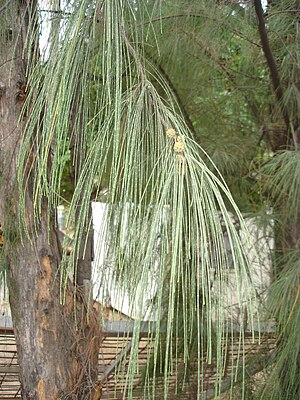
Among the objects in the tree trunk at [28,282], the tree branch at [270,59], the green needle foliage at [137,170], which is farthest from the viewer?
the tree branch at [270,59]

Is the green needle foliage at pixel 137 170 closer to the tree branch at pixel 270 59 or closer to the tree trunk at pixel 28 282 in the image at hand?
the tree trunk at pixel 28 282

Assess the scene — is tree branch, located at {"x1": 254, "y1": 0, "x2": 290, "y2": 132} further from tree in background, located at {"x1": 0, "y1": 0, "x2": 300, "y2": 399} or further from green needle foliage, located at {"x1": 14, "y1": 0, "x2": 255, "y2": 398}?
green needle foliage, located at {"x1": 14, "y1": 0, "x2": 255, "y2": 398}

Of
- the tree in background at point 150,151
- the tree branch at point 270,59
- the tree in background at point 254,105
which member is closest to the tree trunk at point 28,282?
the tree in background at point 150,151

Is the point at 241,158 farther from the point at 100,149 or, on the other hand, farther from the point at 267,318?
the point at 100,149

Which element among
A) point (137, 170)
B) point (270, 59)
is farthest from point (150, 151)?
point (270, 59)

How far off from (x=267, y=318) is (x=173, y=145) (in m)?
0.67

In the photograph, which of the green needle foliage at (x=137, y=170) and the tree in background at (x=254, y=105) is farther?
the tree in background at (x=254, y=105)

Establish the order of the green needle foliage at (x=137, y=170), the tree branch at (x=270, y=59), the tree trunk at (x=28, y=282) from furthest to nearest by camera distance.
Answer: the tree branch at (x=270, y=59) < the tree trunk at (x=28, y=282) < the green needle foliage at (x=137, y=170)

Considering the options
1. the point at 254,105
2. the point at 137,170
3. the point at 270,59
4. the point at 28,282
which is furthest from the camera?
the point at 254,105

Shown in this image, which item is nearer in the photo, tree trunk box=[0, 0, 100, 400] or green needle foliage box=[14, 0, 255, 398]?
green needle foliage box=[14, 0, 255, 398]

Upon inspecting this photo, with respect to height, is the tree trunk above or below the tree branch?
below

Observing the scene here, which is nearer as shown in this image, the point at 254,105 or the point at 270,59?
the point at 270,59

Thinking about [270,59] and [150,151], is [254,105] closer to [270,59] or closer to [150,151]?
[270,59]

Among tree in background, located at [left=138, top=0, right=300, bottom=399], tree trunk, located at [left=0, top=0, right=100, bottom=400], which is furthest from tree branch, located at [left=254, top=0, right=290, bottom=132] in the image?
tree trunk, located at [left=0, top=0, right=100, bottom=400]
